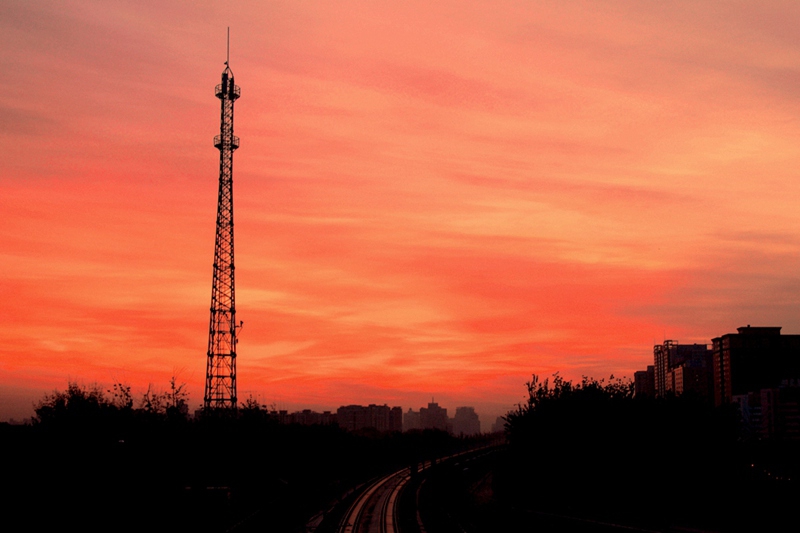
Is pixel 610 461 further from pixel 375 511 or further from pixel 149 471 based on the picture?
pixel 149 471

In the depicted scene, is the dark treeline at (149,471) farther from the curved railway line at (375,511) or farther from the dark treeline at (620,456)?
the dark treeline at (620,456)

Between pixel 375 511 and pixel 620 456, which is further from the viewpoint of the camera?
pixel 375 511

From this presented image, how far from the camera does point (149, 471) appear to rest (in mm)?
43812

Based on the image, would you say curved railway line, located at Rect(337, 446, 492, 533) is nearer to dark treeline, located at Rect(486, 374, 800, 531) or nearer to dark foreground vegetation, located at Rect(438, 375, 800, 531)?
dark foreground vegetation, located at Rect(438, 375, 800, 531)

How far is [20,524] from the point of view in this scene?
3164 centimetres

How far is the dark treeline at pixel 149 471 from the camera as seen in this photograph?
35.5 meters

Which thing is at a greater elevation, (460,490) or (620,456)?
(620,456)

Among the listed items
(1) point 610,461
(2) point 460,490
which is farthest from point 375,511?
(2) point 460,490

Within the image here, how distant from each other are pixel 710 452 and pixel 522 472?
1362 centimetres

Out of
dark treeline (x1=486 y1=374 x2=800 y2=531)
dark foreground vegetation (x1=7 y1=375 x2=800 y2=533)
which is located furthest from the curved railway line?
dark treeline (x1=486 y1=374 x2=800 y2=531)

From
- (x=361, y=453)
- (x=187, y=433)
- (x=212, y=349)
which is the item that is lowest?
(x=361, y=453)

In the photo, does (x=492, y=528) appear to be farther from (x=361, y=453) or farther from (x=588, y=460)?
(x=361, y=453)

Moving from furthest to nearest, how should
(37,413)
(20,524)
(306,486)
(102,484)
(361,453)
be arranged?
(361,453) → (306,486) → (37,413) → (102,484) → (20,524)

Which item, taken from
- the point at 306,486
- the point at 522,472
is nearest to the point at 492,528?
the point at 522,472
